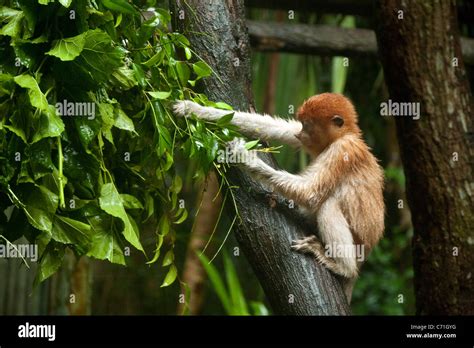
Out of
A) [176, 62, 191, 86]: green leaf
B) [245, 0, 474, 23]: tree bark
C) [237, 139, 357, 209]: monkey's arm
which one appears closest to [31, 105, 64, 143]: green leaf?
[176, 62, 191, 86]: green leaf

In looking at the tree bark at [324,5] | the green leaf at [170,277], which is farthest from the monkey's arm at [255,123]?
the tree bark at [324,5]

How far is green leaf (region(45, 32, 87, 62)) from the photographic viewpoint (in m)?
2.24

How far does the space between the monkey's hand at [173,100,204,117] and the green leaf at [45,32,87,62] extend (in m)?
0.71

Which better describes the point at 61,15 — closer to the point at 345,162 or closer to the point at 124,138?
the point at 124,138

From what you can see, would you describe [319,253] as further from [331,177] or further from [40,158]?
[40,158]

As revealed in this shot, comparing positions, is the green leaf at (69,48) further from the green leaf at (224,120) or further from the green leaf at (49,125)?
the green leaf at (224,120)

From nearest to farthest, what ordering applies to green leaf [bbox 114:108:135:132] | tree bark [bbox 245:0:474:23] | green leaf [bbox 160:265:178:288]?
green leaf [bbox 114:108:135:132]
green leaf [bbox 160:265:178:288]
tree bark [bbox 245:0:474:23]

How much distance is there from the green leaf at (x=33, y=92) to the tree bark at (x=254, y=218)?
102cm

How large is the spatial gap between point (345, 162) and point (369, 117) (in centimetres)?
370

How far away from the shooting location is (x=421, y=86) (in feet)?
13.0

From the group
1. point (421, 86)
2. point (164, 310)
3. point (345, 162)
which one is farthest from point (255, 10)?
point (164, 310)

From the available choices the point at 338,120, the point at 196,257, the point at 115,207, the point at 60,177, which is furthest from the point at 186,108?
the point at 196,257

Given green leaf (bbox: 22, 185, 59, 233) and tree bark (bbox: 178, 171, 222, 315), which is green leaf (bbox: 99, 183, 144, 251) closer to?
green leaf (bbox: 22, 185, 59, 233)

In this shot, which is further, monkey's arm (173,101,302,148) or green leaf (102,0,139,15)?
monkey's arm (173,101,302,148)
